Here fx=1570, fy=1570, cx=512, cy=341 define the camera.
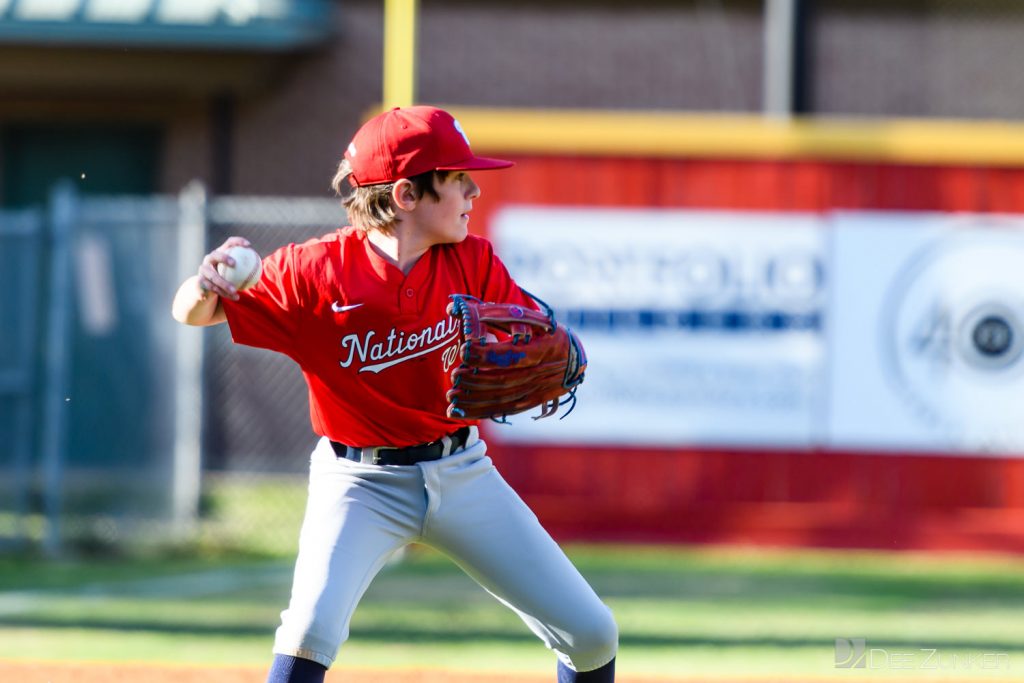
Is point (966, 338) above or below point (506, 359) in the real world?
below

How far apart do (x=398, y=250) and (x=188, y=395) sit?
585 cm

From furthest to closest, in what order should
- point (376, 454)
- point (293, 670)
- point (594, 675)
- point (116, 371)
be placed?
point (116, 371), point (594, 675), point (376, 454), point (293, 670)

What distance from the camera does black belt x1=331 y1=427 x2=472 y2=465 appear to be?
154 inches

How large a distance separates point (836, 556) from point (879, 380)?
42.8 inches

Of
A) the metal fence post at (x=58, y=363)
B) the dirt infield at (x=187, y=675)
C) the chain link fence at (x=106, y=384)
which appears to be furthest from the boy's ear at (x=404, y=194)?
the metal fence post at (x=58, y=363)

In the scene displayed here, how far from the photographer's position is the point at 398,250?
13.0 feet

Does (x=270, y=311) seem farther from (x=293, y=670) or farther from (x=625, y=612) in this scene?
(x=625, y=612)

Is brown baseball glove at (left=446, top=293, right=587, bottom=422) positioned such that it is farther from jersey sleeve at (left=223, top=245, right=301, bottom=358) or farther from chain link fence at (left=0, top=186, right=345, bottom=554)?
chain link fence at (left=0, top=186, right=345, bottom=554)

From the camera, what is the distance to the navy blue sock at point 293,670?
11.8ft

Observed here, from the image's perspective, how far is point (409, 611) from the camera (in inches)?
296

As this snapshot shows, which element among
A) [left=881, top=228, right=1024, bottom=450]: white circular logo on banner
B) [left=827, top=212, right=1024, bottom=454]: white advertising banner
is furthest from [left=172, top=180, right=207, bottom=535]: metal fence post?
[left=881, top=228, right=1024, bottom=450]: white circular logo on banner

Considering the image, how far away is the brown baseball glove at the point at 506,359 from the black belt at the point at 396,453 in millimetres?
126

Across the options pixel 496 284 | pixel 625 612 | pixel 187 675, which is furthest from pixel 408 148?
pixel 625 612

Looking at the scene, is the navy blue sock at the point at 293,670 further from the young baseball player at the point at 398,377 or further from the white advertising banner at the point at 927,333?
the white advertising banner at the point at 927,333
